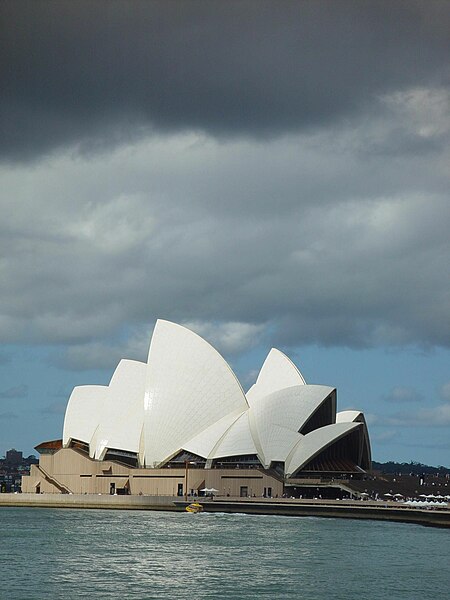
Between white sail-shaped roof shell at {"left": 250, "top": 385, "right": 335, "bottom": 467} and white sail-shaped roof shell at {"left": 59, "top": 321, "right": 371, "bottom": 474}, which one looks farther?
white sail-shaped roof shell at {"left": 59, "top": 321, "right": 371, "bottom": 474}

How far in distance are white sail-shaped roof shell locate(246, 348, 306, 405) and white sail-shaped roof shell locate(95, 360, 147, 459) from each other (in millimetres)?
8826

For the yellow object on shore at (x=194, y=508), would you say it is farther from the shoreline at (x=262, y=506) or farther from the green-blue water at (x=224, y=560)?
the green-blue water at (x=224, y=560)

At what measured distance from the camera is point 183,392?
79938mm

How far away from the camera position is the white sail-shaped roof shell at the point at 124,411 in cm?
8462

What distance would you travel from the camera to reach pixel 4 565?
38500 millimetres

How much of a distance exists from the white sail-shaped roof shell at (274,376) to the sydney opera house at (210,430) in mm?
80

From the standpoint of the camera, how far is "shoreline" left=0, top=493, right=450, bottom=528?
63531 millimetres

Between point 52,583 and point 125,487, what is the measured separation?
166 feet

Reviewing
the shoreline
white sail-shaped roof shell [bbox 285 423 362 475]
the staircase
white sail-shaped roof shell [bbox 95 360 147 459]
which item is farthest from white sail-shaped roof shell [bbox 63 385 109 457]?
white sail-shaped roof shell [bbox 285 423 362 475]

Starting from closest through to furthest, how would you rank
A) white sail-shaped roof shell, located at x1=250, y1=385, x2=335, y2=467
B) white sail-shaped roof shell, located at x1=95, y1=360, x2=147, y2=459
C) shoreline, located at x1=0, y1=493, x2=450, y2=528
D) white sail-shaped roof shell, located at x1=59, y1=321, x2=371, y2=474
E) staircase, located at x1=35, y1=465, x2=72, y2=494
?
1. shoreline, located at x1=0, y1=493, x2=450, y2=528
2. white sail-shaped roof shell, located at x1=250, y1=385, x2=335, y2=467
3. white sail-shaped roof shell, located at x1=59, y1=321, x2=371, y2=474
4. white sail-shaped roof shell, located at x1=95, y1=360, x2=147, y2=459
5. staircase, located at x1=35, y1=465, x2=72, y2=494

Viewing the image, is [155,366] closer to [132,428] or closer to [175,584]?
[132,428]

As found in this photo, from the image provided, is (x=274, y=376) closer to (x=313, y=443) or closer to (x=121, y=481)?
(x=313, y=443)

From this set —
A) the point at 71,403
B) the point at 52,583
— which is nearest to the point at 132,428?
the point at 71,403

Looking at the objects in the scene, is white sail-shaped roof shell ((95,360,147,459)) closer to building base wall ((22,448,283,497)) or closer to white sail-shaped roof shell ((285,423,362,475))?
building base wall ((22,448,283,497))
